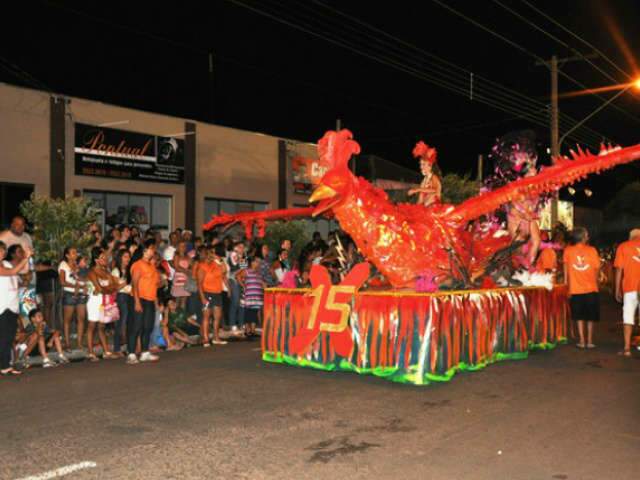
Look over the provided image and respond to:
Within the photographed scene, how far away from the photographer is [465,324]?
8.04 m

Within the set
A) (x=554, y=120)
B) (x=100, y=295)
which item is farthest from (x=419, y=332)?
(x=554, y=120)

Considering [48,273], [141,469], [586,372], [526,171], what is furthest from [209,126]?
[141,469]

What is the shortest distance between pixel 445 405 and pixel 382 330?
143 centimetres

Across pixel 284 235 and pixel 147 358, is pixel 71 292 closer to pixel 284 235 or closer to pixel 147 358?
pixel 147 358

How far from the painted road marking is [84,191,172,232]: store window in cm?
1631

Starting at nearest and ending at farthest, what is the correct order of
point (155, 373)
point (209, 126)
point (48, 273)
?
point (155, 373), point (48, 273), point (209, 126)

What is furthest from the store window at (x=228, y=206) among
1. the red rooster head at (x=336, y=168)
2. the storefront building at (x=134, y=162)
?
the red rooster head at (x=336, y=168)

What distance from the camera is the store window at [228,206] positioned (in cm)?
2438

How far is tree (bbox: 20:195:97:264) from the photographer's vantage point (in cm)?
1116

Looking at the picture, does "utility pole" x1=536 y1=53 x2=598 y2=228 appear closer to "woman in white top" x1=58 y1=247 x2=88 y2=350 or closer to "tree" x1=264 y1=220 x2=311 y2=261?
"tree" x1=264 y1=220 x2=311 y2=261

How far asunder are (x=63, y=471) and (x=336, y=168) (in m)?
4.61

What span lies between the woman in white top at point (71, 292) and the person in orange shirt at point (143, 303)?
2.91 ft

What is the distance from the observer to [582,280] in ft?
33.3

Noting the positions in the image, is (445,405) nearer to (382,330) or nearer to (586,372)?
(382,330)
